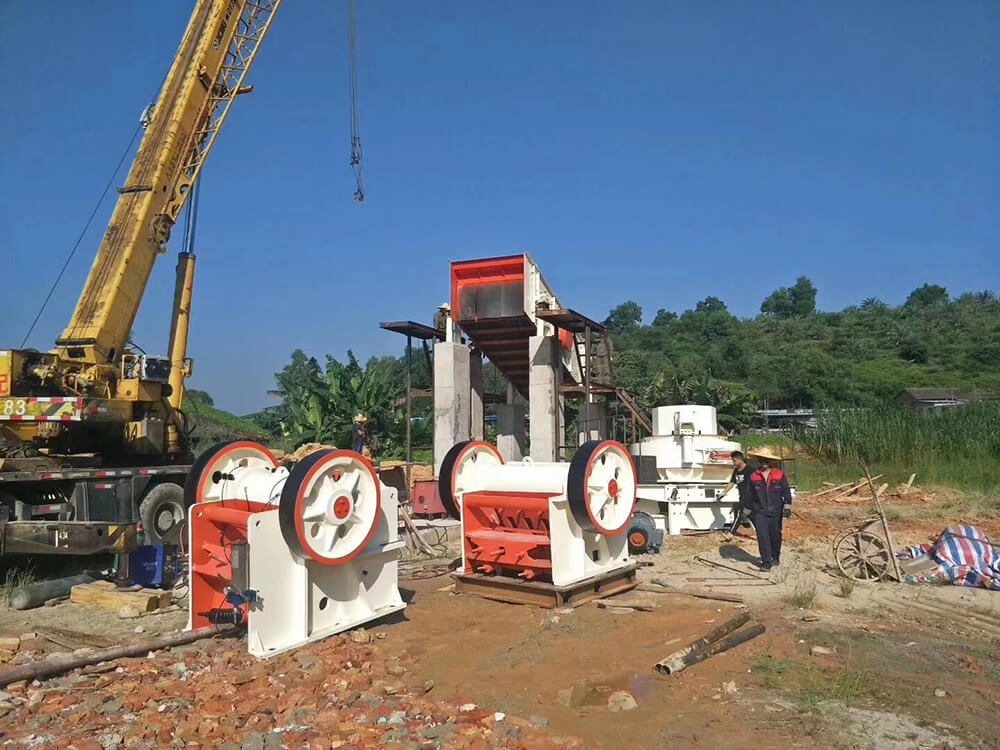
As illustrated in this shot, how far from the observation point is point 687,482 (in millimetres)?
12172

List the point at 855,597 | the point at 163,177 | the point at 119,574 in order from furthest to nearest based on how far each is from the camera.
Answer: the point at 163,177, the point at 119,574, the point at 855,597

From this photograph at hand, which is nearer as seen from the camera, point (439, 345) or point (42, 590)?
point (42, 590)

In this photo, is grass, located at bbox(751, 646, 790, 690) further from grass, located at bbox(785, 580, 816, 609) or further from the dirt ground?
grass, located at bbox(785, 580, 816, 609)

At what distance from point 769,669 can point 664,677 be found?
76cm

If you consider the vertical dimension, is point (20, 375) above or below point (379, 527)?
above

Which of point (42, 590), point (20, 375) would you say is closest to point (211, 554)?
point (42, 590)

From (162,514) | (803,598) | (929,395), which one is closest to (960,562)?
(803,598)

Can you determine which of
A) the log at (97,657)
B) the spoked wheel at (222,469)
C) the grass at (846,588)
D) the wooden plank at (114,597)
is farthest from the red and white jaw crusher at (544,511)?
the wooden plank at (114,597)

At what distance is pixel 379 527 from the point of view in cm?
710

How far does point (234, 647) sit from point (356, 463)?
1.75 metres

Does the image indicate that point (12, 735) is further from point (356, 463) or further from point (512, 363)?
point (512, 363)

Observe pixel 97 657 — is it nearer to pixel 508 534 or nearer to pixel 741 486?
pixel 508 534

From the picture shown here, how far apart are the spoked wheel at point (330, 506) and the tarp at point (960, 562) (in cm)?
614

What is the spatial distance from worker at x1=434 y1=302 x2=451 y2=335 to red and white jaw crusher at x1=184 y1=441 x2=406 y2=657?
9.53 metres
